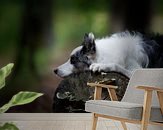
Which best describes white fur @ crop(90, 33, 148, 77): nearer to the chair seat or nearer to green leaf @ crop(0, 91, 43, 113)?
the chair seat

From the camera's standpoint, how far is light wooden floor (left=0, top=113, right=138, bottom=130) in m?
4.25

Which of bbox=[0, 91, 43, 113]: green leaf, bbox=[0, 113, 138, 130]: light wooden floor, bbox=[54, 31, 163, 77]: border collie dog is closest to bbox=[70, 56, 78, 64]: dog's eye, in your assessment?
bbox=[54, 31, 163, 77]: border collie dog

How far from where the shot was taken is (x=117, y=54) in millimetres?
4715

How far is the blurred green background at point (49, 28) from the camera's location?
4.62 metres

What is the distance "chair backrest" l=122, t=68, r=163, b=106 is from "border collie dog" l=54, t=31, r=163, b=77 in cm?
132

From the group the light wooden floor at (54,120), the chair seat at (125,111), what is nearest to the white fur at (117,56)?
the light wooden floor at (54,120)

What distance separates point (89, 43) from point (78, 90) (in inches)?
28.7

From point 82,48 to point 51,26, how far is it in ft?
1.89

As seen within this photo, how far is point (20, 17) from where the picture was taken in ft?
15.4

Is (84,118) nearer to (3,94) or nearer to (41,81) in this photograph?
(41,81)

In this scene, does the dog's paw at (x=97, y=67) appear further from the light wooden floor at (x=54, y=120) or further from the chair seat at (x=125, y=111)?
the chair seat at (x=125, y=111)

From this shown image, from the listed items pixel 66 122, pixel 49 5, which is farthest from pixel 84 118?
pixel 49 5

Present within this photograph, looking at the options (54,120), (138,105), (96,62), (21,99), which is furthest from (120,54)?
(21,99)

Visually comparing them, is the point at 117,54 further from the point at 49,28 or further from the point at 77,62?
the point at 49,28
